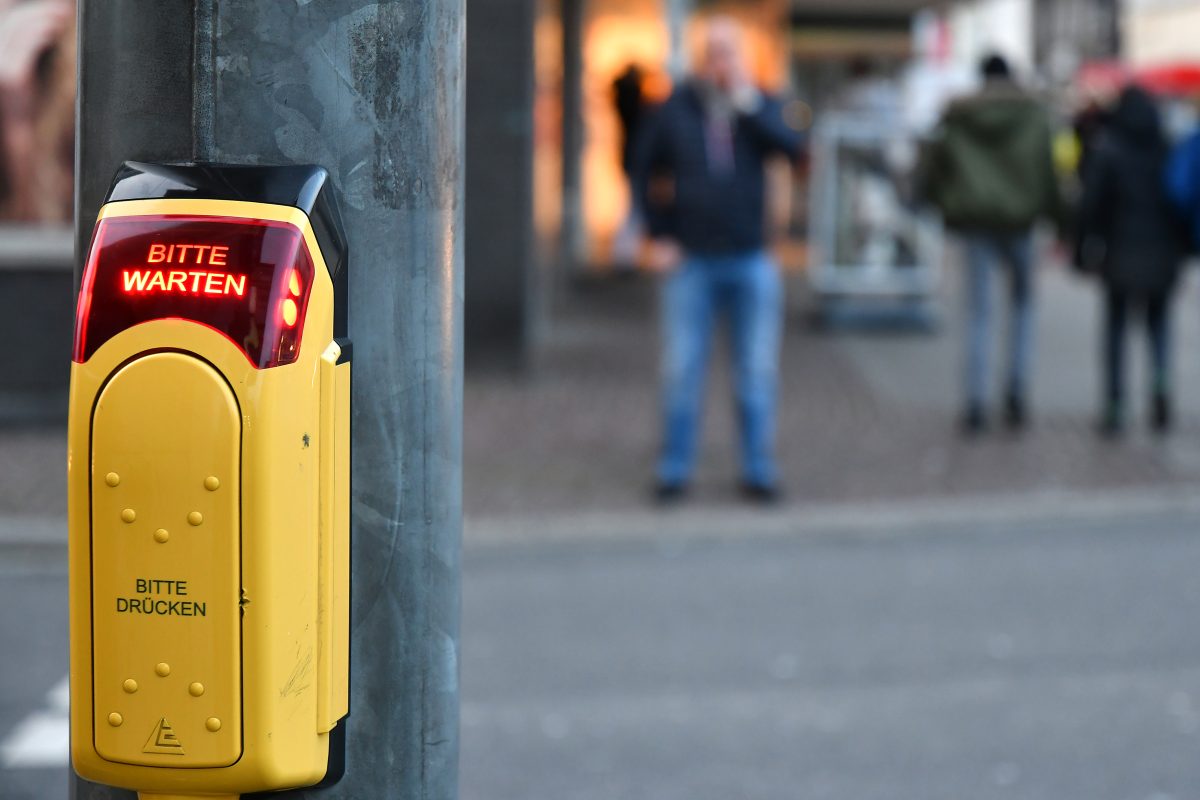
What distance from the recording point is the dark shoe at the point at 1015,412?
1005 cm

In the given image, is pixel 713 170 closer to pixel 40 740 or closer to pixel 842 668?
pixel 842 668

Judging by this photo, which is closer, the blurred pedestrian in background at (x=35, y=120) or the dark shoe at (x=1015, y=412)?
the dark shoe at (x=1015, y=412)

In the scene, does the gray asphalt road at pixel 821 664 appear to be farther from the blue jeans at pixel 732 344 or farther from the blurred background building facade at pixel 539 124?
the blurred background building facade at pixel 539 124

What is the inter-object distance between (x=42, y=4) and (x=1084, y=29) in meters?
50.5

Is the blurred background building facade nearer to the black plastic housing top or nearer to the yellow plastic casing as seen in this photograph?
the black plastic housing top

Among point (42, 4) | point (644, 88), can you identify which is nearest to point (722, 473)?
point (42, 4)

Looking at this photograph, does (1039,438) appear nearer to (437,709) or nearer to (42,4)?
(42,4)

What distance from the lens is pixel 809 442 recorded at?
32.5ft

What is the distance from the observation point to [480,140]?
39.4 feet

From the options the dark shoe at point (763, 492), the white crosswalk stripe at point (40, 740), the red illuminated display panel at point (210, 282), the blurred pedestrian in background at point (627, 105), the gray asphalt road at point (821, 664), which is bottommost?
the white crosswalk stripe at point (40, 740)

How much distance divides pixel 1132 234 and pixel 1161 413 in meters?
1.00

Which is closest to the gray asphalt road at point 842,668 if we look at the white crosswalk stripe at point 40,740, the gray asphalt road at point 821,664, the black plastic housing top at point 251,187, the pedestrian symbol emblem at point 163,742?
the gray asphalt road at point 821,664

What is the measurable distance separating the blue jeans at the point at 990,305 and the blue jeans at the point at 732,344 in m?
2.05

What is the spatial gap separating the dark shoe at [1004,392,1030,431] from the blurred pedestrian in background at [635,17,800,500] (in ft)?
7.33
